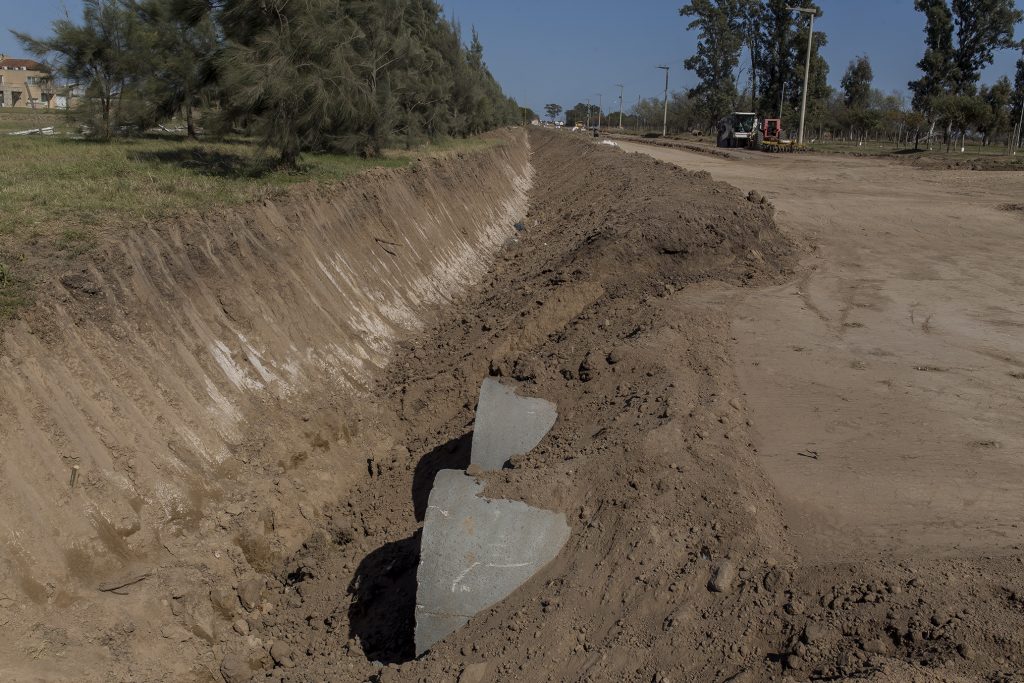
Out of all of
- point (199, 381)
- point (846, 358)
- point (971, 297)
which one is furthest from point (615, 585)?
point (971, 297)

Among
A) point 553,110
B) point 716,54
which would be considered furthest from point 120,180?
point 553,110

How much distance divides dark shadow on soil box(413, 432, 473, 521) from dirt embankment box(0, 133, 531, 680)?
0.78m

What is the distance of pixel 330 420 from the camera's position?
27.7 feet

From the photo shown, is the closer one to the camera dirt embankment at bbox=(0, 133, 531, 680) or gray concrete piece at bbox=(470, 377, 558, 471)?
dirt embankment at bbox=(0, 133, 531, 680)

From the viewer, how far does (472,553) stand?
504 centimetres

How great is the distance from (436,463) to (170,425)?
2434 millimetres

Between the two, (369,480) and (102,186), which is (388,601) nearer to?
(369,480)

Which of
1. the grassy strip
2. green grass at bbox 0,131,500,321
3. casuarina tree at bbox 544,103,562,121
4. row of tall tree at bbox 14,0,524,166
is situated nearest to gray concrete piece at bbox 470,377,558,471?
green grass at bbox 0,131,500,321

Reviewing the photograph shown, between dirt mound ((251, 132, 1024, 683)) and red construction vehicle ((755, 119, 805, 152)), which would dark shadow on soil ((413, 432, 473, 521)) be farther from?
red construction vehicle ((755, 119, 805, 152))

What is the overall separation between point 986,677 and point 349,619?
416 centimetres

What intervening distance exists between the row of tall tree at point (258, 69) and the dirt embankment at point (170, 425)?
144 inches

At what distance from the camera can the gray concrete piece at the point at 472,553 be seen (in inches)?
193

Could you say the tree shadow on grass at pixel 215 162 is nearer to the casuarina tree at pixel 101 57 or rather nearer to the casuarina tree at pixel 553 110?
the casuarina tree at pixel 101 57

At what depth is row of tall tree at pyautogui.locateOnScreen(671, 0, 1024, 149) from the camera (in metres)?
42.8
